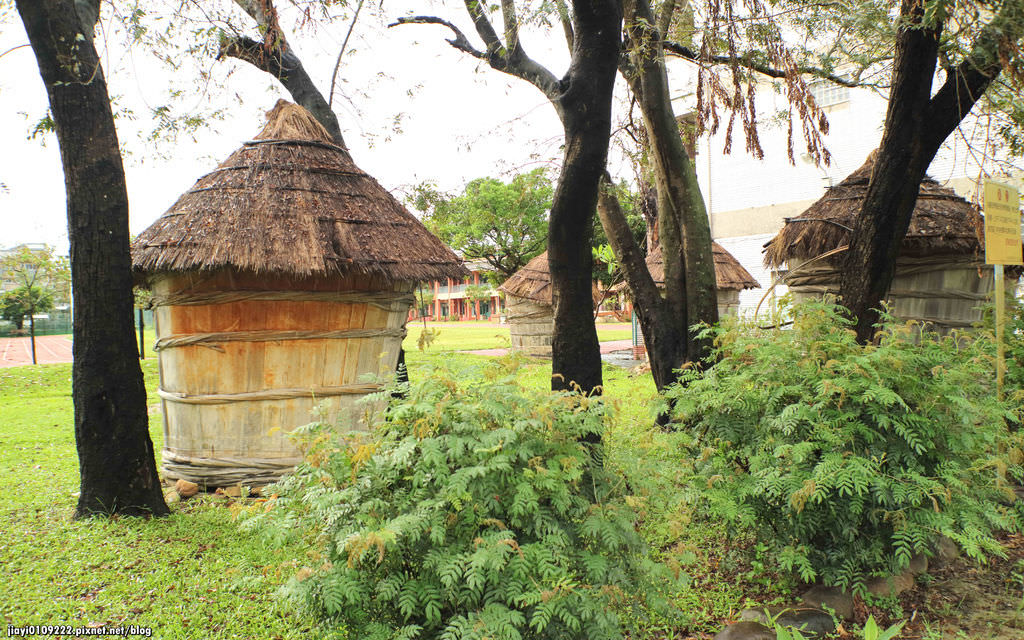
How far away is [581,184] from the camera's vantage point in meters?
5.25

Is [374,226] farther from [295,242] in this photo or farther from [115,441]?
[115,441]

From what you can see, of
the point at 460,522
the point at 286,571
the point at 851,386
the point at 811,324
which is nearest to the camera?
the point at 460,522

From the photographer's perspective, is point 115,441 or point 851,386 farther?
point 115,441

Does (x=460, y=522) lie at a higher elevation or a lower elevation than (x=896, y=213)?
lower

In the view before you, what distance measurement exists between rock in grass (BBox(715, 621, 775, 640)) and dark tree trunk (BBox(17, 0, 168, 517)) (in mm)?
4104

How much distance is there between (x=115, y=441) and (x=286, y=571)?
2231mm

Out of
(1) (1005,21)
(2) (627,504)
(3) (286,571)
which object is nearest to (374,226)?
(3) (286,571)

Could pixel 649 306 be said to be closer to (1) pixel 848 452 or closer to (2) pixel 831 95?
(1) pixel 848 452

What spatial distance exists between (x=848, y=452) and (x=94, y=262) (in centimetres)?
502

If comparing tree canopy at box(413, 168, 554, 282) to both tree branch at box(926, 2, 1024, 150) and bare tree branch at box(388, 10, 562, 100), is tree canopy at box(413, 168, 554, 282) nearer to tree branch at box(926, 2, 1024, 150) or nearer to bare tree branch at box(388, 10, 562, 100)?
bare tree branch at box(388, 10, 562, 100)

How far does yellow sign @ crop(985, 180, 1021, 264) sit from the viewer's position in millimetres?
5391

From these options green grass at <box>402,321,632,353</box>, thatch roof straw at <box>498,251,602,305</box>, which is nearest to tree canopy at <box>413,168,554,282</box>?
green grass at <box>402,321,632,353</box>

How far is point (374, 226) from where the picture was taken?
597 centimetres

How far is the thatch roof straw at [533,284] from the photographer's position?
16750 mm
